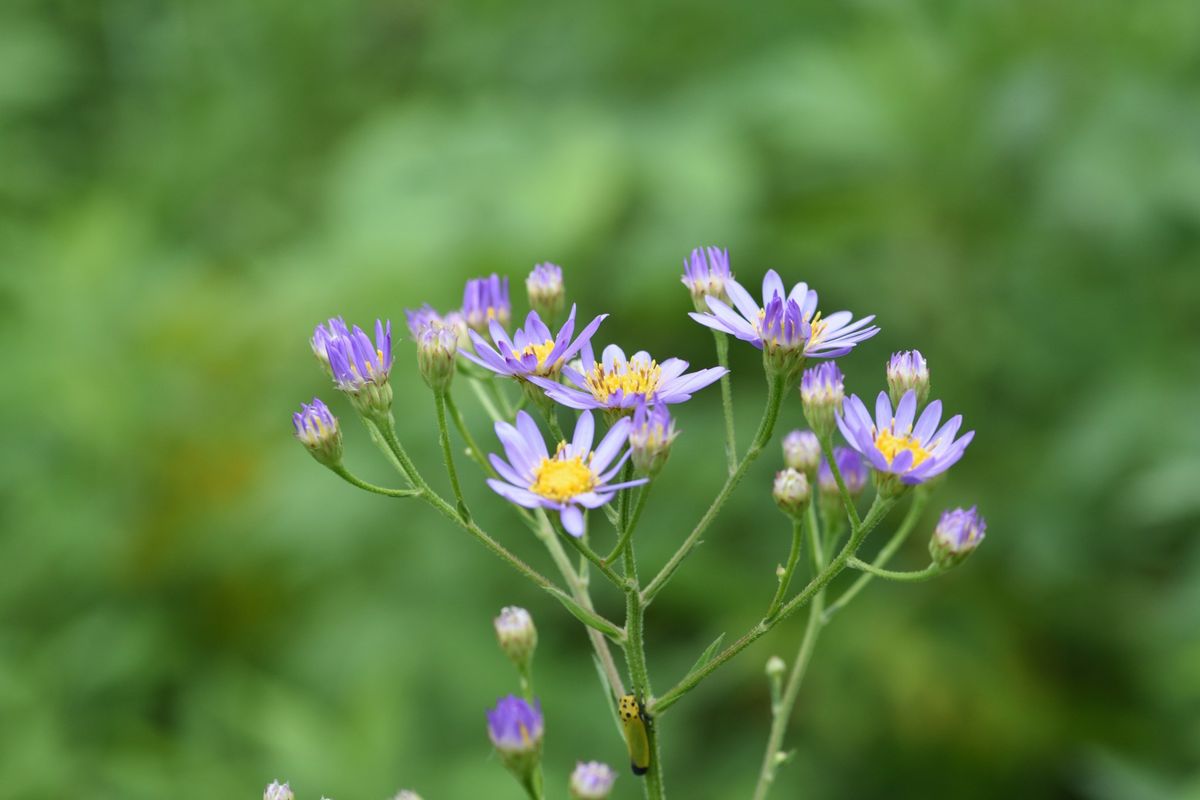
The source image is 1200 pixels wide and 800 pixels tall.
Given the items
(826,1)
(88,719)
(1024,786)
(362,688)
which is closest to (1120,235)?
(1024,786)

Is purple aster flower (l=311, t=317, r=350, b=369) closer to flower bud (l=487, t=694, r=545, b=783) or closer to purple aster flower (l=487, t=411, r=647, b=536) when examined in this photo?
purple aster flower (l=487, t=411, r=647, b=536)

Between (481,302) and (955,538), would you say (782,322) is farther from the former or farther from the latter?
(481,302)

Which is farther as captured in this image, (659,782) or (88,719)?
(88,719)

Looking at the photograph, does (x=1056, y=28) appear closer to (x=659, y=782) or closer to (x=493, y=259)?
(x=493, y=259)

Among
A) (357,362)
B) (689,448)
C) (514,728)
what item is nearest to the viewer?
(514,728)

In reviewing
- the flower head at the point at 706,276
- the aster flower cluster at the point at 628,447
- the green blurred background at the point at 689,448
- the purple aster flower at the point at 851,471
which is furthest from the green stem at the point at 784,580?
the green blurred background at the point at 689,448

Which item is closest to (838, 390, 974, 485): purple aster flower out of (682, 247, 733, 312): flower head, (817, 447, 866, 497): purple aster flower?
(817, 447, 866, 497): purple aster flower

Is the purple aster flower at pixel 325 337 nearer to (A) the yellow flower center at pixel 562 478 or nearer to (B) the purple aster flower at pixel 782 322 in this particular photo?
(A) the yellow flower center at pixel 562 478

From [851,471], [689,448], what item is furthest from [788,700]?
[689,448]
